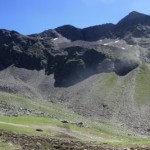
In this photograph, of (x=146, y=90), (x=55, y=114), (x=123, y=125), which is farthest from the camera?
(x=146, y=90)

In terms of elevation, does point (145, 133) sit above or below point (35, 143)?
below

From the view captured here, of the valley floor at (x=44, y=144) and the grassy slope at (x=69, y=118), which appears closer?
the valley floor at (x=44, y=144)

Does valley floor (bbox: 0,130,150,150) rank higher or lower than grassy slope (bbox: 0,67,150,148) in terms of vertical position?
higher

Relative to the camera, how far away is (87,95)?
191m

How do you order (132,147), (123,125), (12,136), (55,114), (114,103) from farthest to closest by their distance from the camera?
(114,103)
(123,125)
(55,114)
(12,136)
(132,147)

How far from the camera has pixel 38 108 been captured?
148250 mm

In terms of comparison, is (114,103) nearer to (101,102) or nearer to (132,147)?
(101,102)

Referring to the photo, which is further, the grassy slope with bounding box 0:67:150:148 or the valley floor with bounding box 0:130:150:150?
the grassy slope with bounding box 0:67:150:148

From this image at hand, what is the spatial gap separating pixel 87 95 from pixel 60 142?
157838 millimetres

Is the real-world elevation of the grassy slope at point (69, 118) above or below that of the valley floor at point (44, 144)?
below

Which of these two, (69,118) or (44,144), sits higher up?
(44,144)

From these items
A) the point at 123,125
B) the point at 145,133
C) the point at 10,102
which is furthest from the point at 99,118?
the point at 10,102

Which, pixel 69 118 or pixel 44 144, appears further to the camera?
pixel 69 118

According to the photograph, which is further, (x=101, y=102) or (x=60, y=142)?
(x=101, y=102)
